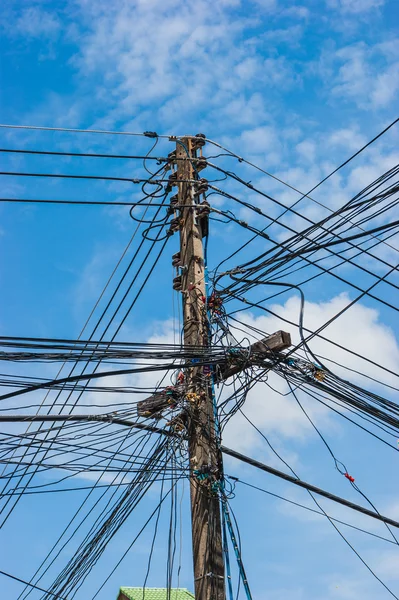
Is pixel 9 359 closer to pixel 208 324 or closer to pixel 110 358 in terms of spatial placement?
pixel 110 358

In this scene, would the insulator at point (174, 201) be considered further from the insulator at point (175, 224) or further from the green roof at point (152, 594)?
the green roof at point (152, 594)

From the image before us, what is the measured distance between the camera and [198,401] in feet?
26.6

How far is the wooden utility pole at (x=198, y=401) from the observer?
7305 mm

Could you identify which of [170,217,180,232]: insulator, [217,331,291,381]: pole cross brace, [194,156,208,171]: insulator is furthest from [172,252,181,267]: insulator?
[217,331,291,381]: pole cross brace

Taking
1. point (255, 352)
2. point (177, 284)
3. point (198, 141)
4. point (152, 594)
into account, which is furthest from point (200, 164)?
point (152, 594)

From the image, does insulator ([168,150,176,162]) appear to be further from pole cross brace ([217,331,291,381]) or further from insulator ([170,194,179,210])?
pole cross brace ([217,331,291,381])

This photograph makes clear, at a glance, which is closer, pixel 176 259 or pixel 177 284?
pixel 177 284

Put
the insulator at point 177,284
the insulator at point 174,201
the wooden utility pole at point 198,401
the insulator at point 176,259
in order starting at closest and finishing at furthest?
the wooden utility pole at point 198,401
the insulator at point 177,284
the insulator at point 176,259
the insulator at point 174,201

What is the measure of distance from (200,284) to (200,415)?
5.21 feet

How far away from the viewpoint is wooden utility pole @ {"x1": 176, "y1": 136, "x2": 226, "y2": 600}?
730cm

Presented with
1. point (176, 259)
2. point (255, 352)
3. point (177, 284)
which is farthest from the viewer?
point (176, 259)

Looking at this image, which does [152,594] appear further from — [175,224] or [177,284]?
[175,224]

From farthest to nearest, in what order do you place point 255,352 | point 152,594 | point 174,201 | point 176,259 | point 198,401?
point 152,594 → point 174,201 → point 176,259 → point 255,352 → point 198,401

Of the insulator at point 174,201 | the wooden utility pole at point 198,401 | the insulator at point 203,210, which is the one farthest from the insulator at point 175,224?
the insulator at point 203,210
